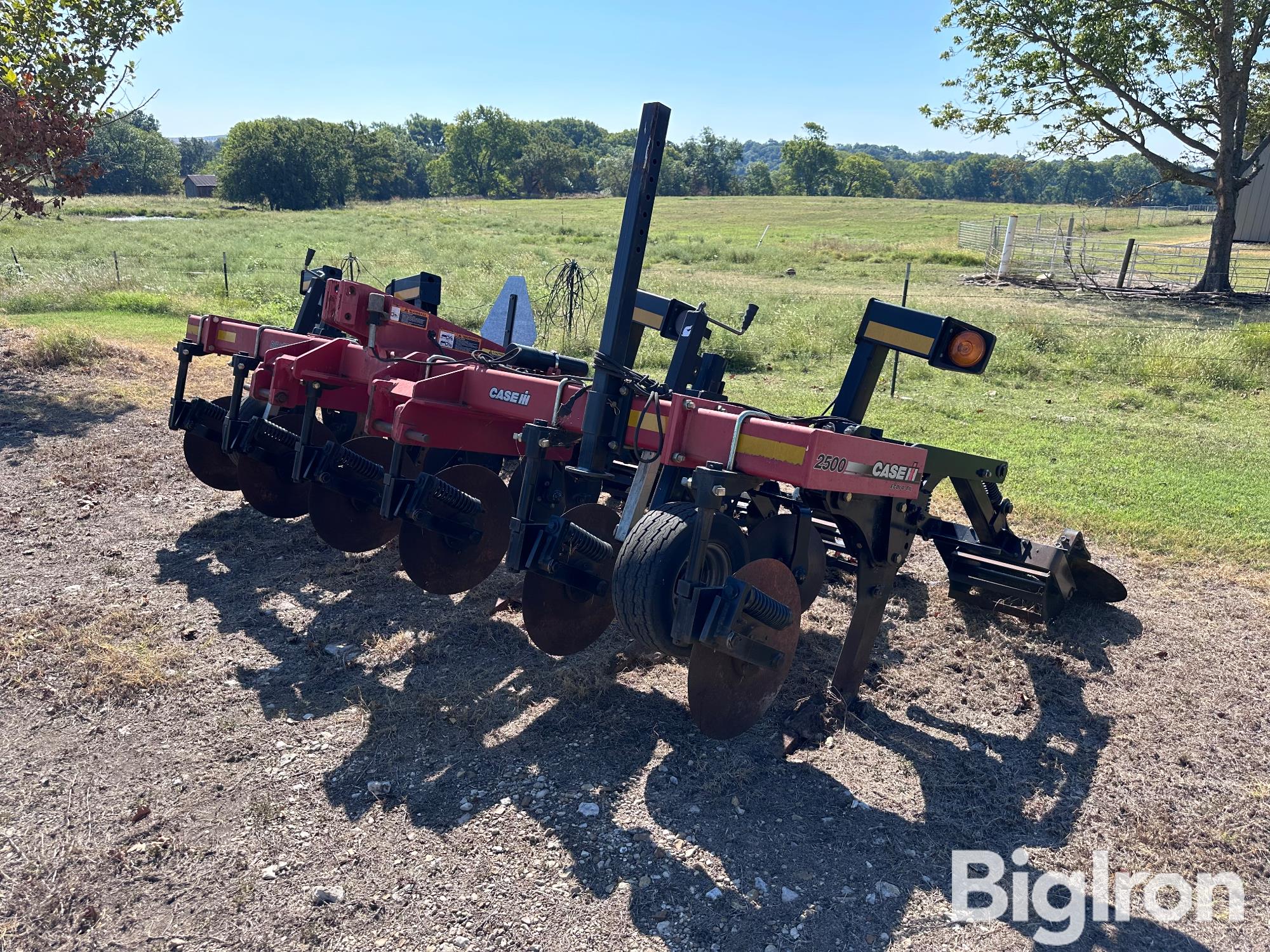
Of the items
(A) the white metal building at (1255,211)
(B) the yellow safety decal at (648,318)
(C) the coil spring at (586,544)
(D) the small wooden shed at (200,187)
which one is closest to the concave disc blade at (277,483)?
(B) the yellow safety decal at (648,318)

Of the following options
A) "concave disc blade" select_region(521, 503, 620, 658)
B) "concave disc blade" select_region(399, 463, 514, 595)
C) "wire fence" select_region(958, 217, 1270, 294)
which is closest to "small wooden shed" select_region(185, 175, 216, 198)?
"wire fence" select_region(958, 217, 1270, 294)

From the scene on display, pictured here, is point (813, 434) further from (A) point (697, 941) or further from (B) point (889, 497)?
(A) point (697, 941)

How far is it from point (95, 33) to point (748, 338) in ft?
32.7

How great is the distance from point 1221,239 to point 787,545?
26.0 metres

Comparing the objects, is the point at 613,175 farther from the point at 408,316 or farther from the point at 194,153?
the point at 408,316

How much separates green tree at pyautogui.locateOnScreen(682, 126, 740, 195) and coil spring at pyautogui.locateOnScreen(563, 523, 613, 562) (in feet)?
322

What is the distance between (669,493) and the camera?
3.96 metres

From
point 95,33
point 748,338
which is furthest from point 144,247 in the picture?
point 748,338

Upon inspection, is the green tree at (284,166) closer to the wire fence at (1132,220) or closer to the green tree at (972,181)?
the wire fence at (1132,220)

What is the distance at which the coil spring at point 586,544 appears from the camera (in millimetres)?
3992

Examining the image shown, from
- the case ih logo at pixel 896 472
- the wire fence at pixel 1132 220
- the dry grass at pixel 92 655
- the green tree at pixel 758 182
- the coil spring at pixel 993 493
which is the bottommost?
the dry grass at pixel 92 655

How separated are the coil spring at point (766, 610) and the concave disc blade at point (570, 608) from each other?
3.08 ft

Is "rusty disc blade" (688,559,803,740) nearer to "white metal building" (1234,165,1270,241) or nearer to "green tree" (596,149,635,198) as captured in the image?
"white metal building" (1234,165,1270,241)

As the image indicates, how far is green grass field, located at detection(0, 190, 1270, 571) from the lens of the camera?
8234mm
